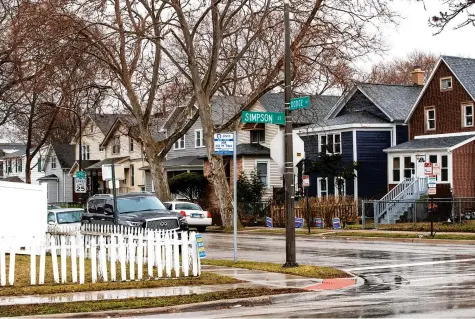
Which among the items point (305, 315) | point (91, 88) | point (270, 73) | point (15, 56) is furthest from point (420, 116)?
point (305, 315)

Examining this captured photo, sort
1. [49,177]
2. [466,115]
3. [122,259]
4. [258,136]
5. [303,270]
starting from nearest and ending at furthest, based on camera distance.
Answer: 1. [122,259]
2. [303,270]
3. [466,115]
4. [258,136]
5. [49,177]

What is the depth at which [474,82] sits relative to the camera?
5053cm

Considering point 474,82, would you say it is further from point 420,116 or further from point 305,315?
point 305,315

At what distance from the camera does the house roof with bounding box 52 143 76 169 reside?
9169 cm

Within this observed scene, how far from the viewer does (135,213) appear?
91.6 ft

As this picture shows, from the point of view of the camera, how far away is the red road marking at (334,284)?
17.6 metres

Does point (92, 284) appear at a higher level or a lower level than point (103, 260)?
lower

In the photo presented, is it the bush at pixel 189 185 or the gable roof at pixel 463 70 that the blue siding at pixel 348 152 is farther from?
the bush at pixel 189 185

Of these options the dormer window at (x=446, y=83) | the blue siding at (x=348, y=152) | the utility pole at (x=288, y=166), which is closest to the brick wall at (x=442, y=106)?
the dormer window at (x=446, y=83)

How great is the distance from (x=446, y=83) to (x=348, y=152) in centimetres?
758

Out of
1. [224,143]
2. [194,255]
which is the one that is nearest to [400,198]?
[224,143]

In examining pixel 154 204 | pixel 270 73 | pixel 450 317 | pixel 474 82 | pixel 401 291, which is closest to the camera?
pixel 450 317

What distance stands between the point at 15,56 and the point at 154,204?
44.8ft

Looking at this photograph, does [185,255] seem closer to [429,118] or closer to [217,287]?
[217,287]
